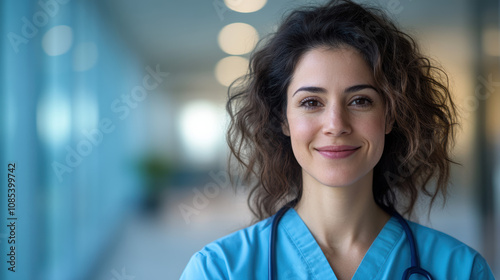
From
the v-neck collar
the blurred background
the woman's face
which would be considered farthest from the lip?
the blurred background

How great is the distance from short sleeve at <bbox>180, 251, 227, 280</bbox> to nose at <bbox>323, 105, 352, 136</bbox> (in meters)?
0.39

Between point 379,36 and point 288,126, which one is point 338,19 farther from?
point 288,126

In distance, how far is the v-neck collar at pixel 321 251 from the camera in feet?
3.25

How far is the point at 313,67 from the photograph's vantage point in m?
0.98

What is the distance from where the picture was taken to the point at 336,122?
92cm

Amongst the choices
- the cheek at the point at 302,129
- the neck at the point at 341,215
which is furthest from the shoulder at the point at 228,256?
the cheek at the point at 302,129

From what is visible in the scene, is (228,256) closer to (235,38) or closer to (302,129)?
(302,129)

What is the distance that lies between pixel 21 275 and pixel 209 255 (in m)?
1.10

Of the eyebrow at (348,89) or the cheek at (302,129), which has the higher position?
the eyebrow at (348,89)

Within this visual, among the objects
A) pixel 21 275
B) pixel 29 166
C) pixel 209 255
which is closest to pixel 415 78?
pixel 209 255

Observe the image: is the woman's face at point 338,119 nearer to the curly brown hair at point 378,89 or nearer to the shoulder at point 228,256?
the curly brown hair at point 378,89

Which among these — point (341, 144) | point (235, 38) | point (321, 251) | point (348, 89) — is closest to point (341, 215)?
point (321, 251)

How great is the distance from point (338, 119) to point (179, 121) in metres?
1.81

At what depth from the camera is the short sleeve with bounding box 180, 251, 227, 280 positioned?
0.95 meters
